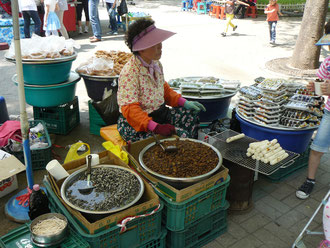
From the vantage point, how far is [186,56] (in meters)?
10.3

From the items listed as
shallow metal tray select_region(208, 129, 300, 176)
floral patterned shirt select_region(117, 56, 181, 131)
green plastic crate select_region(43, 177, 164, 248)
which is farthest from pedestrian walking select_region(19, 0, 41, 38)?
green plastic crate select_region(43, 177, 164, 248)

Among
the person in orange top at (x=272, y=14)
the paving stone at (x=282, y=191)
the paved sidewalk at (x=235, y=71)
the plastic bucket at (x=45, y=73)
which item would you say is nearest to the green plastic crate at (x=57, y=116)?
the paved sidewalk at (x=235, y=71)

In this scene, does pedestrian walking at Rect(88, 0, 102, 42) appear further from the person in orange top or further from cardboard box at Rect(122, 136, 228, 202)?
cardboard box at Rect(122, 136, 228, 202)

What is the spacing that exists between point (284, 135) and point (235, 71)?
5.17 metres

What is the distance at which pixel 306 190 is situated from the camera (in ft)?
12.9

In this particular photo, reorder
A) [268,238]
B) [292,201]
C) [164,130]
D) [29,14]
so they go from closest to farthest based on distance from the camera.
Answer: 1. [268,238]
2. [164,130]
3. [292,201]
4. [29,14]

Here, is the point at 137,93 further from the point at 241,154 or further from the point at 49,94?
the point at 49,94

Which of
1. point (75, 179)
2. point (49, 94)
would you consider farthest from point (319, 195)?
point (49, 94)

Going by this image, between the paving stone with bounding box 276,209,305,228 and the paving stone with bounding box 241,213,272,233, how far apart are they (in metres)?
0.12

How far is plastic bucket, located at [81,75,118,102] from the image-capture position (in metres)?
4.82

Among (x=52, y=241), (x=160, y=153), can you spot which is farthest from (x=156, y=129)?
(x=52, y=241)

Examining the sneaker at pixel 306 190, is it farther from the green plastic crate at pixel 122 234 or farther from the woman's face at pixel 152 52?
the woman's face at pixel 152 52

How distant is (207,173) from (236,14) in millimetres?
16269

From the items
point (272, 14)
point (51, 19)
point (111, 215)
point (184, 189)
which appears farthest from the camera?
point (272, 14)
